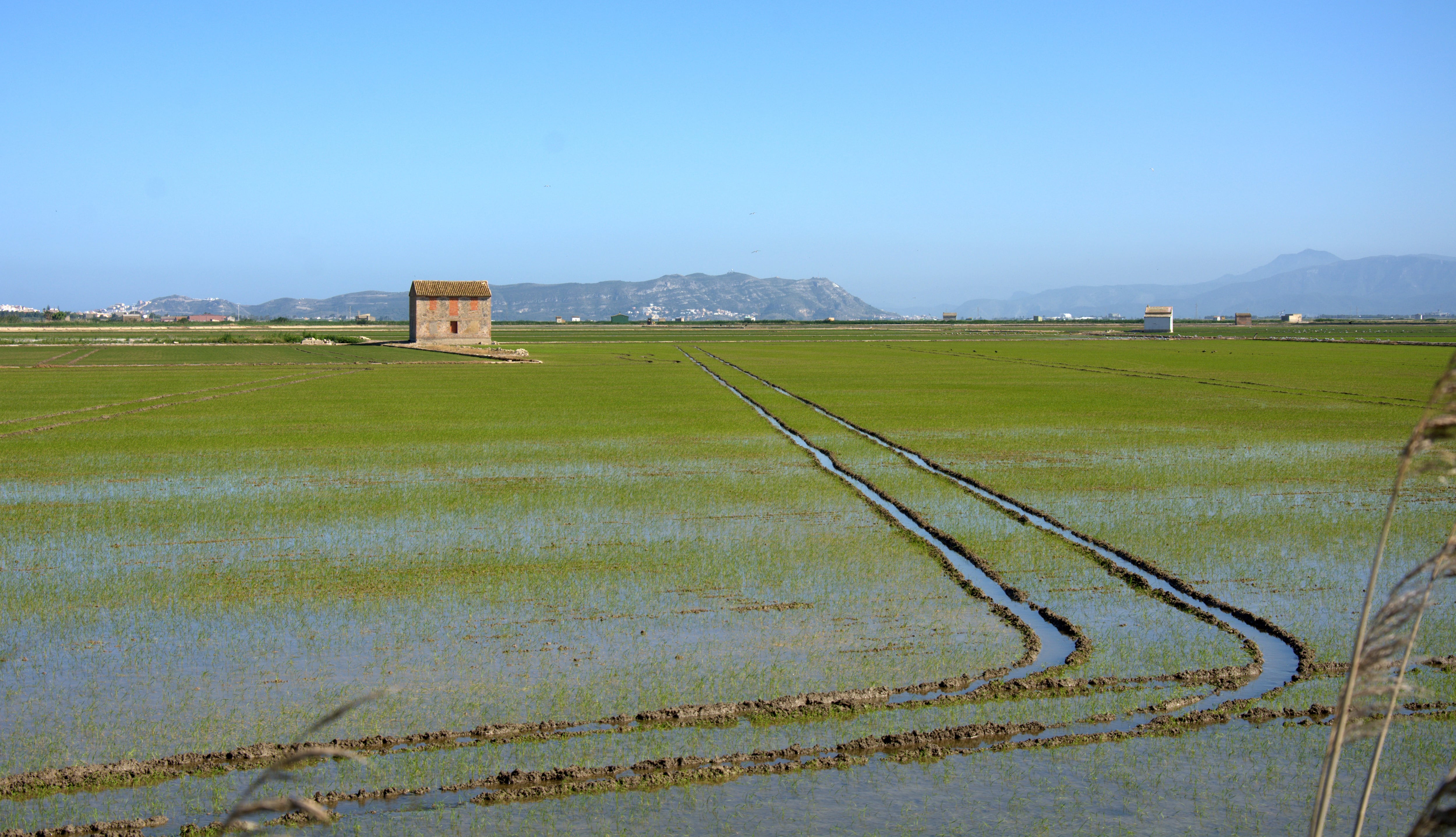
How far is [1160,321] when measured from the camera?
12494 centimetres

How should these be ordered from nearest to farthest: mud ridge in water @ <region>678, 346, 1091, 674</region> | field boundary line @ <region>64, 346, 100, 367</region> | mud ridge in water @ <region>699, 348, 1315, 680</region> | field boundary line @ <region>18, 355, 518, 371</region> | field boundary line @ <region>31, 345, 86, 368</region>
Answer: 1. mud ridge in water @ <region>699, 348, 1315, 680</region>
2. mud ridge in water @ <region>678, 346, 1091, 674</region>
3. field boundary line @ <region>18, 355, 518, 371</region>
4. field boundary line @ <region>31, 345, 86, 368</region>
5. field boundary line @ <region>64, 346, 100, 367</region>

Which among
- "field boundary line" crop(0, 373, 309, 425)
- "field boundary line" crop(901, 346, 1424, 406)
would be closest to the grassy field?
"field boundary line" crop(0, 373, 309, 425)

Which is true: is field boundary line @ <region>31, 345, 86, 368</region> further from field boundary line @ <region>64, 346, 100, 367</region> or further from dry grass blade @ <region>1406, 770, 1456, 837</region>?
dry grass blade @ <region>1406, 770, 1456, 837</region>

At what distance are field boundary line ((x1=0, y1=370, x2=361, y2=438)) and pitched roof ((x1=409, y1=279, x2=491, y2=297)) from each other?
1317 inches

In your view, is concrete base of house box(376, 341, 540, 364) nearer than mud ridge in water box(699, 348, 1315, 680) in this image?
No

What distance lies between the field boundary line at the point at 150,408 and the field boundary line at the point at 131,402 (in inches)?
35.8

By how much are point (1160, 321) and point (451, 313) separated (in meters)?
80.1

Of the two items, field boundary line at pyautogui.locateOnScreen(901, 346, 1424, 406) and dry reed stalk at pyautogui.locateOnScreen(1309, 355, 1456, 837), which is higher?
dry reed stalk at pyautogui.locateOnScreen(1309, 355, 1456, 837)

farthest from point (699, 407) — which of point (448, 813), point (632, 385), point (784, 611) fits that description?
point (448, 813)

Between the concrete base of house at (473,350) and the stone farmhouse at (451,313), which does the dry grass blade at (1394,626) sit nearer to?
the concrete base of house at (473,350)

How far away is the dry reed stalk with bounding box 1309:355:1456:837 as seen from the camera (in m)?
2.90

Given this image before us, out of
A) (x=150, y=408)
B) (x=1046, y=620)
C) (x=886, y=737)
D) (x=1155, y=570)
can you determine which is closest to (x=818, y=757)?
(x=886, y=737)

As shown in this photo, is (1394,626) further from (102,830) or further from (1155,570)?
(1155,570)

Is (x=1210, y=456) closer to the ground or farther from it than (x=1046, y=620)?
farther from it
